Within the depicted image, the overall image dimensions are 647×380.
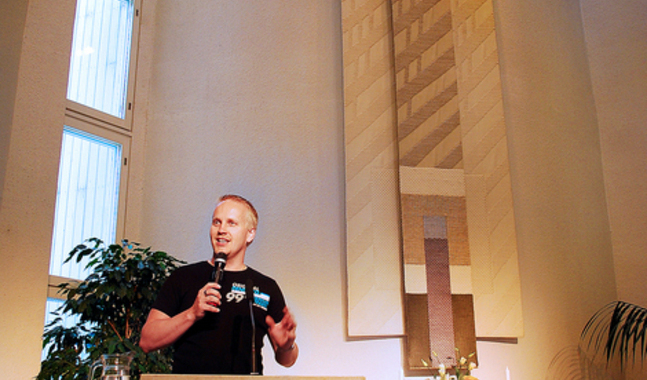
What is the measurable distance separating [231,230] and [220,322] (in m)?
0.48

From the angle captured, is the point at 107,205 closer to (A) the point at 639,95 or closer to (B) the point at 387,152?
(B) the point at 387,152

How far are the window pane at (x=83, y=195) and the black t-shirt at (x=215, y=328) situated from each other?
1.69 meters

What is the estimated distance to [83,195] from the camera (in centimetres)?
426

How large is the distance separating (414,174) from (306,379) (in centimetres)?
251

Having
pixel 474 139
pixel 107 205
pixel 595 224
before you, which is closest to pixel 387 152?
pixel 474 139

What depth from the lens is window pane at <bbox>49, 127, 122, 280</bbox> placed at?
4094mm

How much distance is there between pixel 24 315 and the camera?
340 centimetres

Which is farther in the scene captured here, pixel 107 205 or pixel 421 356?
pixel 107 205

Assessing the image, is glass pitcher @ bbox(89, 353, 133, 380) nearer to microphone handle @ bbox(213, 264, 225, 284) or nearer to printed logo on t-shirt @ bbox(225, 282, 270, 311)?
microphone handle @ bbox(213, 264, 225, 284)

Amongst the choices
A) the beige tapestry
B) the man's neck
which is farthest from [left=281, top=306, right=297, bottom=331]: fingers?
the beige tapestry

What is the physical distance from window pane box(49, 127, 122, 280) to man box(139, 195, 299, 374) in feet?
5.51

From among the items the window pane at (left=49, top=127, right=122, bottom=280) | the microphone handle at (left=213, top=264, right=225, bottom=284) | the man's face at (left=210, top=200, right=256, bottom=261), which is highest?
the window pane at (left=49, top=127, right=122, bottom=280)

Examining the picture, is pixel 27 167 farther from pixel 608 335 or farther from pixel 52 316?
pixel 608 335

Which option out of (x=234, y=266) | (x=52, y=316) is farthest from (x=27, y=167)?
(x=234, y=266)
